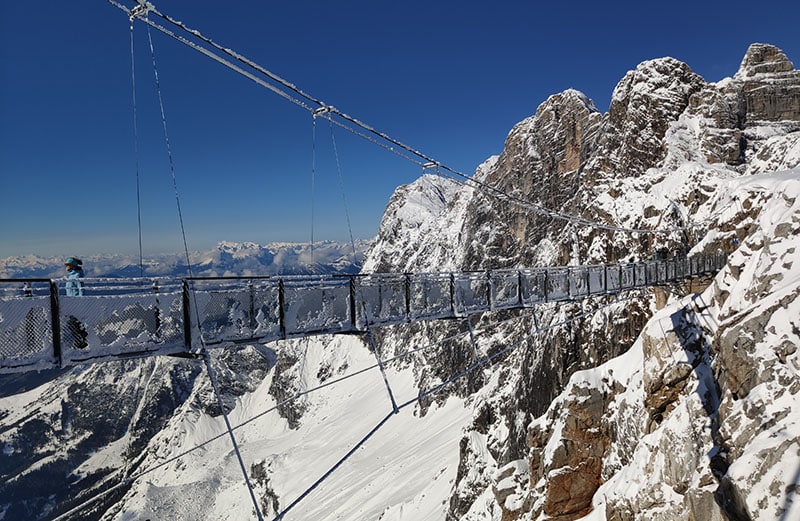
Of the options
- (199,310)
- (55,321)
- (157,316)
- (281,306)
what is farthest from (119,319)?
(281,306)

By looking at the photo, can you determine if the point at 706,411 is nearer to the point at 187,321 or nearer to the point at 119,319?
the point at 187,321

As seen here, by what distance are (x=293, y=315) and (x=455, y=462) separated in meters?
67.7

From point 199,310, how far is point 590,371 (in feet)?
71.1

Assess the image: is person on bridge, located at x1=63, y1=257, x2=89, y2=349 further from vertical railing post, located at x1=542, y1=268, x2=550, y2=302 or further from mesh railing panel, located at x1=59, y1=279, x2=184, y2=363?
vertical railing post, located at x1=542, y1=268, x2=550, y2=302

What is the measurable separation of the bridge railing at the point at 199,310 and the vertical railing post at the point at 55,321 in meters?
0.01

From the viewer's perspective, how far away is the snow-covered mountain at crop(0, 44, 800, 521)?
12.0m

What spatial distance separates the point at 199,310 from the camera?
7352 millimetres

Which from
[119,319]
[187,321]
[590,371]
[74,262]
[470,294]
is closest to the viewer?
[119,319]

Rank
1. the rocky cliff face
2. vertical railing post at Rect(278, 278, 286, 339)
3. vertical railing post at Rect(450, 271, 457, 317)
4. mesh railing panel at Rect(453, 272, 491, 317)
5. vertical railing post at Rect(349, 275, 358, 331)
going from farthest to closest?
the rocky cliff face < mesh railing panel at Rect(453, 272, 491, 317) < vertical railing post at Rect(450, 271, 457, 317) < vertical railing post at Rect(349, 275, 358, 331) < vertical railing post at Rect(278, 278, 286, 339)

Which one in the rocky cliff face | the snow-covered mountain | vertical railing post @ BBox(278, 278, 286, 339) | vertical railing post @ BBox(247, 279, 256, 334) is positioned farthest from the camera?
the rocky cliff face

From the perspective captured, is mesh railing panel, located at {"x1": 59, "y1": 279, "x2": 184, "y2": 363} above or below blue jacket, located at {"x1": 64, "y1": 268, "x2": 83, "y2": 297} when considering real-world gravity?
below

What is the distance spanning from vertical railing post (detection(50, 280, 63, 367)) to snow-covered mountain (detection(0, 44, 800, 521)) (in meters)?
1.79

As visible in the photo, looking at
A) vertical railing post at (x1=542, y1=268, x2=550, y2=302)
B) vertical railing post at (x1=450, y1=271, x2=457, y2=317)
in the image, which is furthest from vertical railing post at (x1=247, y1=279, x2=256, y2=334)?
vertical railing post at (x1=542, y1=268, x2=550, y2=302)

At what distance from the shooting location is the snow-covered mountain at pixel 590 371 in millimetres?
11984
